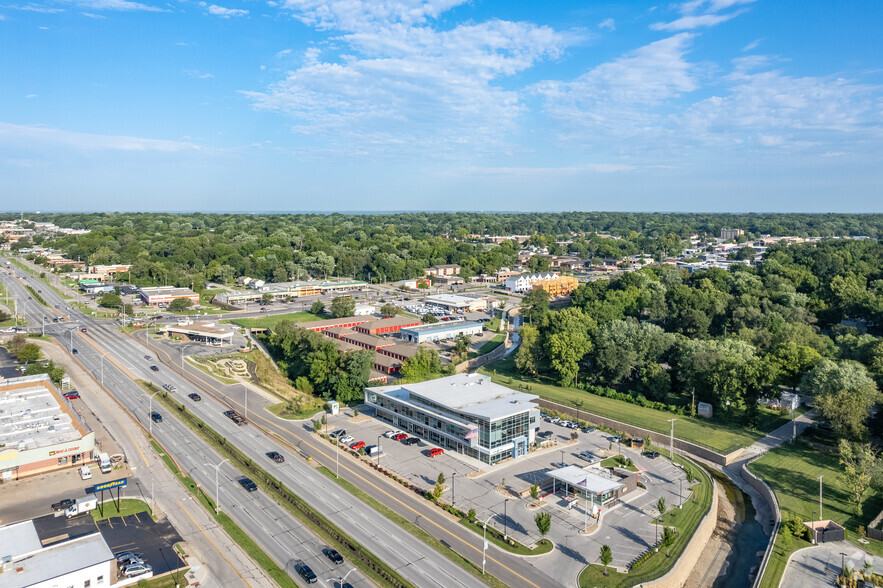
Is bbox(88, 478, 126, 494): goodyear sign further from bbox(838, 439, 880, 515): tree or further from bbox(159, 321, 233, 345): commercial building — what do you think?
bbox(838, 439, 880, 515): tree

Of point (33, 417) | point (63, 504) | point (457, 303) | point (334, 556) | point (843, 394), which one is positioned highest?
point (843, 394)

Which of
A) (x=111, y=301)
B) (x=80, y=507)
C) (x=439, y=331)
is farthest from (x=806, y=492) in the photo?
(x=111, y=301)

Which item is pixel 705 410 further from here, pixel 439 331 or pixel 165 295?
pixel 165 295

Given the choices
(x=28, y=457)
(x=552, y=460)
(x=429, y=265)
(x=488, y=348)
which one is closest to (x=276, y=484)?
(x=28, y=457)

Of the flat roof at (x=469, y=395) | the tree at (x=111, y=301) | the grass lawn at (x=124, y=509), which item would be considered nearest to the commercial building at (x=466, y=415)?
the flat roof at (x=469, y=395)

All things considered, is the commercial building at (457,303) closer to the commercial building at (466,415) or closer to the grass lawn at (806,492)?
the commercial building at (466,415)
